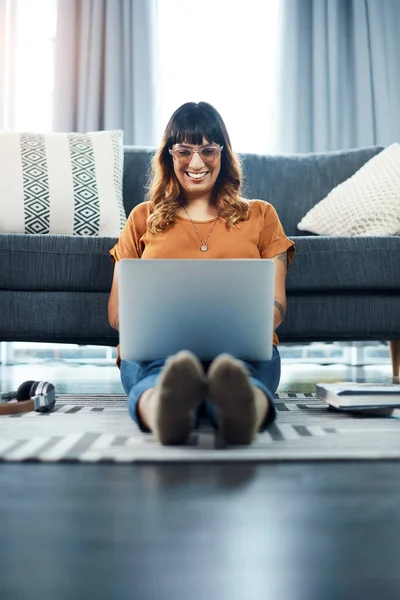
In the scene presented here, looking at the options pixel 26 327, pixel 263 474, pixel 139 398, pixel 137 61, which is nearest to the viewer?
pixel 263 474

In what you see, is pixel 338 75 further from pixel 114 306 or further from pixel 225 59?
pixel 114 306

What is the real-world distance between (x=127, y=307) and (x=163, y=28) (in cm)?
354

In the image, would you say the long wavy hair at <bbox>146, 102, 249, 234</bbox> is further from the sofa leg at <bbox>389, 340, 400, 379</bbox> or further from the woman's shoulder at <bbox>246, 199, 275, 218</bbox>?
the sofa leg at <bbox>389, 340, 400, 379</bbox>

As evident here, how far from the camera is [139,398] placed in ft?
4.07

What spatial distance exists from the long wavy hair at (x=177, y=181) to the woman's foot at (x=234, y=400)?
707 mm

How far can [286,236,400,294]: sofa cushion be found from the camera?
7.25 feet

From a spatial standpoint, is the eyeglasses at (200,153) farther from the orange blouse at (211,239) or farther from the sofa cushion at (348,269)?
the sofa cushion at (348,269)

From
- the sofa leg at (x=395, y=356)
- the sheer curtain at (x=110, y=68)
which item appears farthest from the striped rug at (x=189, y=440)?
the sheer curtain at (x=110, y=68)

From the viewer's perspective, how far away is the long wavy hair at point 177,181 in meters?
1.70

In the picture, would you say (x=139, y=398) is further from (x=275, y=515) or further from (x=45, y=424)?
(x=275, y=515)

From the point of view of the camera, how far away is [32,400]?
1.55 meters

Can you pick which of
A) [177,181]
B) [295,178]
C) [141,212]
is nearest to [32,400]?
[141,212]

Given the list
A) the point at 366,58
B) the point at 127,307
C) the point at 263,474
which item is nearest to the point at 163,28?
the point at 366,58

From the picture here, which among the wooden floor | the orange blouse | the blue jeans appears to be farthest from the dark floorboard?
the orange blouse
